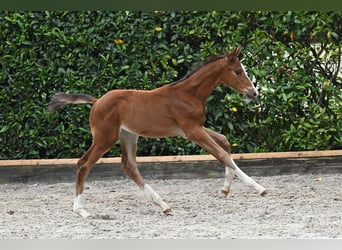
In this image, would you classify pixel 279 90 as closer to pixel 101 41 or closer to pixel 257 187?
pixel 101 41

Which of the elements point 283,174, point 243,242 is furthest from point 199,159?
point 243,242

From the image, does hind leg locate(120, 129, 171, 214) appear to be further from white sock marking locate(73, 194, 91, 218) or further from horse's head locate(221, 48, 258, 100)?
horse's head locate(221, 48, 258, 100)

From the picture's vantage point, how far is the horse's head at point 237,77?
4.40m

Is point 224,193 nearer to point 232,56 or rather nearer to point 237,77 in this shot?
point 237,77

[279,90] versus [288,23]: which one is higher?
[288,23]

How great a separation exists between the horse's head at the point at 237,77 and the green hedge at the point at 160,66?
1704 mm

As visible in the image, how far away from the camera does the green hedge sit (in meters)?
6.19

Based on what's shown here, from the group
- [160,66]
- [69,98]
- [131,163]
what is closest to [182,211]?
[131,163]

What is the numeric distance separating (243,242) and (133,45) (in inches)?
189

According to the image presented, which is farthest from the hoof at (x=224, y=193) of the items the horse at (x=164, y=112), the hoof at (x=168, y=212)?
the hoof at (x=168, y=212)

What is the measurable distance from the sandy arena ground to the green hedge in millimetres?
530

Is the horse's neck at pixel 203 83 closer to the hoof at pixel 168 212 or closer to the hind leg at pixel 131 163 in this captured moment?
the hind leg at pixel 131 163

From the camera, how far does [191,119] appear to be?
14.4 ft

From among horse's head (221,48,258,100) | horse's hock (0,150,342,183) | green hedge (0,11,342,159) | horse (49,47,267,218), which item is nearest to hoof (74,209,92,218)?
horse (49,47,267,218)
